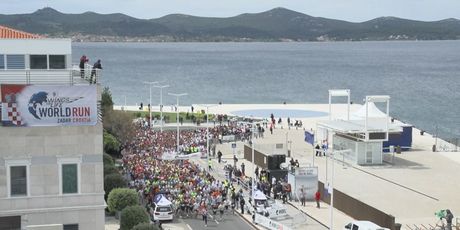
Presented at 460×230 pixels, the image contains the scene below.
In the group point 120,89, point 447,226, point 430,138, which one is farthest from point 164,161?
point 120,89

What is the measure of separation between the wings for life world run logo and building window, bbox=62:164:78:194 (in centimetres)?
147

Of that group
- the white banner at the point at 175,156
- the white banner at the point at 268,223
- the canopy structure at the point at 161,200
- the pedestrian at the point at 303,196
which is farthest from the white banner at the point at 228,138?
the white banner at the point at 268,223

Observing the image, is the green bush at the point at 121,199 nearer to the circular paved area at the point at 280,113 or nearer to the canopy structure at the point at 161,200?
the canopy structure at the point at 161,200

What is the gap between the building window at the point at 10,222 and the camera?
Answer: 2283 centimetres

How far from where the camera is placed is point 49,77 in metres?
23.9

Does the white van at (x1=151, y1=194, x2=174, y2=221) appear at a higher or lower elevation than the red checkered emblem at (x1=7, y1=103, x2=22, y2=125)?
lower

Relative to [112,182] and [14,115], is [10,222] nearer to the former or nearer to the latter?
[14,115]

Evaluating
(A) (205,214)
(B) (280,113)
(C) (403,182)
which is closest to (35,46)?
(A) (205,214)

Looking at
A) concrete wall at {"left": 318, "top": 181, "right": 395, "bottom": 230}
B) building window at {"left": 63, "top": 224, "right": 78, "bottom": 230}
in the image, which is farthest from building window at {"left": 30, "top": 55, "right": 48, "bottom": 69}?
concrete wall at {"left": 318, "top": 181, "right": 395, "bottom": 230}

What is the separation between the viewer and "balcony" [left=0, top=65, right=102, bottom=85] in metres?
23.6

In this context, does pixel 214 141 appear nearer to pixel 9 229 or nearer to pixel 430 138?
pixel 430 138

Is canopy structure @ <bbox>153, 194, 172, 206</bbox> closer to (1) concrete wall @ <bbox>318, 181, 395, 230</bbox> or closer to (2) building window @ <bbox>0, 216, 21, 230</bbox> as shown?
(1) concrete wall @ <bbox>318, 181, 395, 230</bbox>

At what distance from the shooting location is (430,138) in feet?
209

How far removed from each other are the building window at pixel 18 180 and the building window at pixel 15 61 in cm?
349
